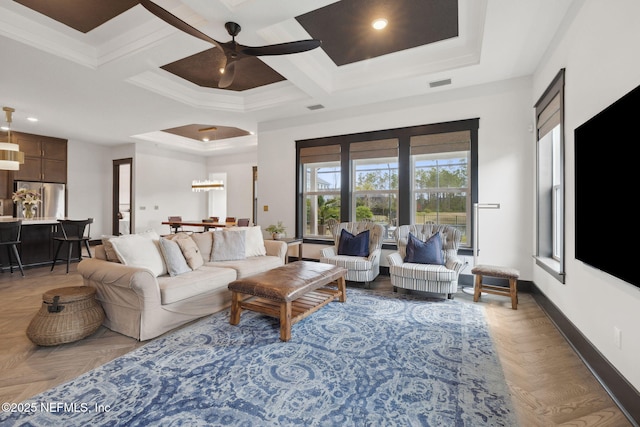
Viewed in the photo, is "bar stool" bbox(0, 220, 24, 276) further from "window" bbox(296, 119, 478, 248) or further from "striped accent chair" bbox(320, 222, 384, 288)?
"striped accent chair" bbox(320, 222, 384, 288)

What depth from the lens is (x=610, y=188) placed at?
1.91 metres

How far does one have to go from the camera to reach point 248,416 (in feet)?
5.57

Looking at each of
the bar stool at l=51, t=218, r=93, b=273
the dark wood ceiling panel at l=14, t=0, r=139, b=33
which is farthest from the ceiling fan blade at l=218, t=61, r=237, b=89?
the bar stool at l=51, t=218, r=93, b=273

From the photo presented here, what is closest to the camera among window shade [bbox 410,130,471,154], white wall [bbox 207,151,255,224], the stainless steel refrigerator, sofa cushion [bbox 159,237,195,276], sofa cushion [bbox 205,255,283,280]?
sofa cushion [bbox 159,237,195,276]

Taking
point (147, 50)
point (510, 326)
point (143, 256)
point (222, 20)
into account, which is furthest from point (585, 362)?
point (147, 50)

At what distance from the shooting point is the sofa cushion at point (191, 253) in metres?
3.48

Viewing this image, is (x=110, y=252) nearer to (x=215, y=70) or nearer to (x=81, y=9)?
(x=81, y=9)

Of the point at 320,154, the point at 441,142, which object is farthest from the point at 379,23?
the point at 320,154

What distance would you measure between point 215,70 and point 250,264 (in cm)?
290

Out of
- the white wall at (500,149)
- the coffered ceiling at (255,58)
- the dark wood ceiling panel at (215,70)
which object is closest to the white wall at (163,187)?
the coffered ceiling at (255,58)

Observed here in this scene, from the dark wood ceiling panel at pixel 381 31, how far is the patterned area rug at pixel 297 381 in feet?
10.6

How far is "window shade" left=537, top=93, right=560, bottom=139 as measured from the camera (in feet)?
10.1

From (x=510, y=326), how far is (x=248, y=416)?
2.67 m

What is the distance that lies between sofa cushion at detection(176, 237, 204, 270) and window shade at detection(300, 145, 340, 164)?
2937 millimetres
